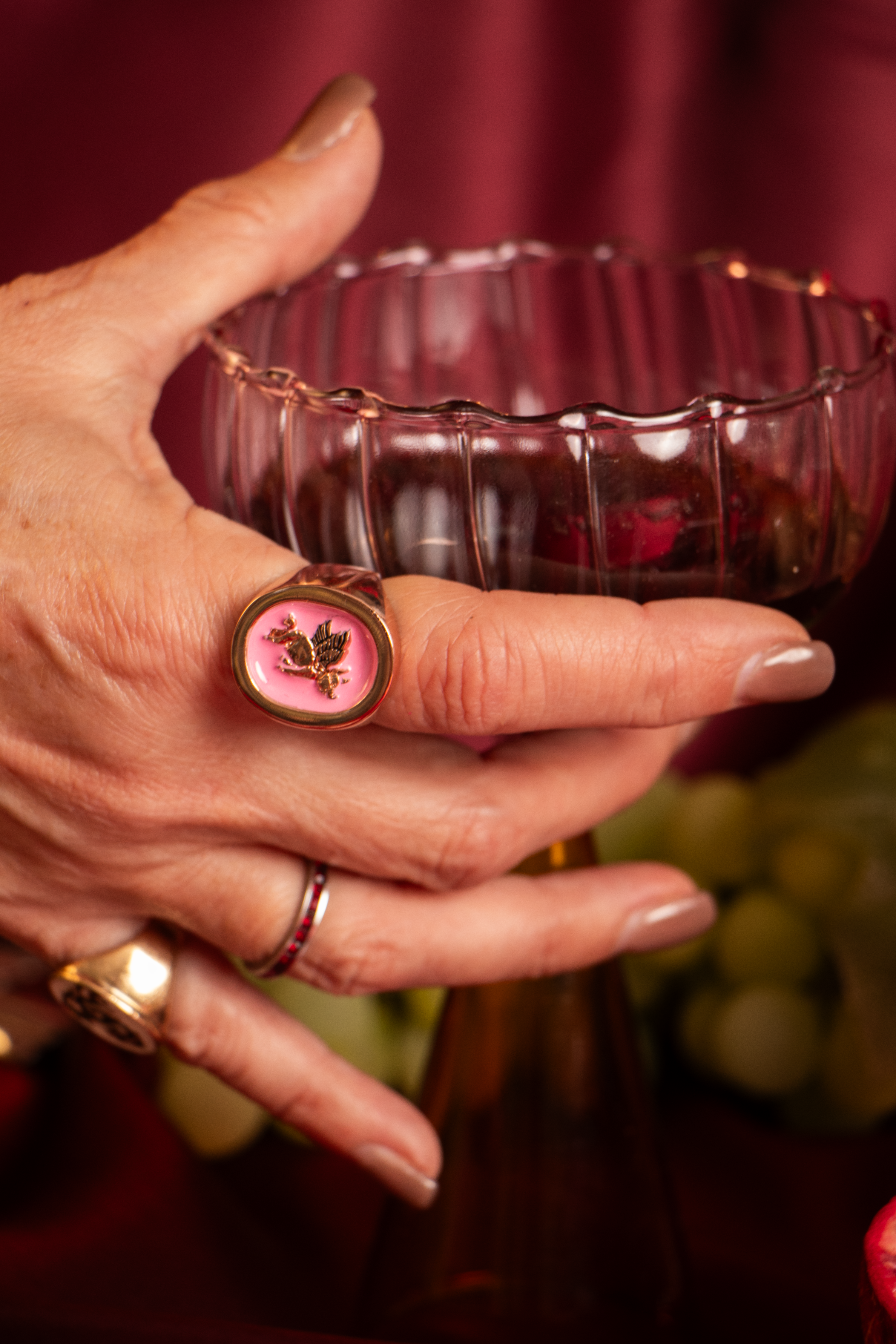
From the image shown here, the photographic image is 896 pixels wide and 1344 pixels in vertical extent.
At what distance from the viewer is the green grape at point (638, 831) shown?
669 mm

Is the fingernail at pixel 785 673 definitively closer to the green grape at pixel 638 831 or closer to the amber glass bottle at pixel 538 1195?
the amber glass bottle at pixel 538 1195

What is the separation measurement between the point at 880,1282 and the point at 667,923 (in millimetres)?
188

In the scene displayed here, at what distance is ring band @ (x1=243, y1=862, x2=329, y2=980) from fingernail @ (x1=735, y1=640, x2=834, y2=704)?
15 centimetres

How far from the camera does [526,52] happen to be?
2.64ft

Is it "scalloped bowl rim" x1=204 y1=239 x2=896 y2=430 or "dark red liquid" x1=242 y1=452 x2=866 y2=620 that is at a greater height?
"scalloped bowl rim" x1=204 y1=239 x2=896 y2=430

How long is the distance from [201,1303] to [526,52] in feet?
2.48

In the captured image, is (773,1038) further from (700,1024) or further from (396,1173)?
(396,1173)

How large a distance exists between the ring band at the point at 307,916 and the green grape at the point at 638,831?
0.28 m

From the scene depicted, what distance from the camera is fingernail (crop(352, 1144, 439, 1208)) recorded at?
0.44m

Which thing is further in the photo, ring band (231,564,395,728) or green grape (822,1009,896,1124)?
green grape (822,1009,896,1124)

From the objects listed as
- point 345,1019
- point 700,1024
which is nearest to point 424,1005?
point 345,1019

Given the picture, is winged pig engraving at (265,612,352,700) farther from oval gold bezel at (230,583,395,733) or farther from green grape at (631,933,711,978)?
green grape at (631,933,711,978)

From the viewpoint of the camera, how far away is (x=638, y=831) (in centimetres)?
68

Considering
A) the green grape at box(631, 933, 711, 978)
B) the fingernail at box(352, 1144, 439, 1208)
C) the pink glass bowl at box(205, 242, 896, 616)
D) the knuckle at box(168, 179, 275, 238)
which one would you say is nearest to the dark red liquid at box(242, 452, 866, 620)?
the pink glass bowl at box(205, 242, 896, 616)
